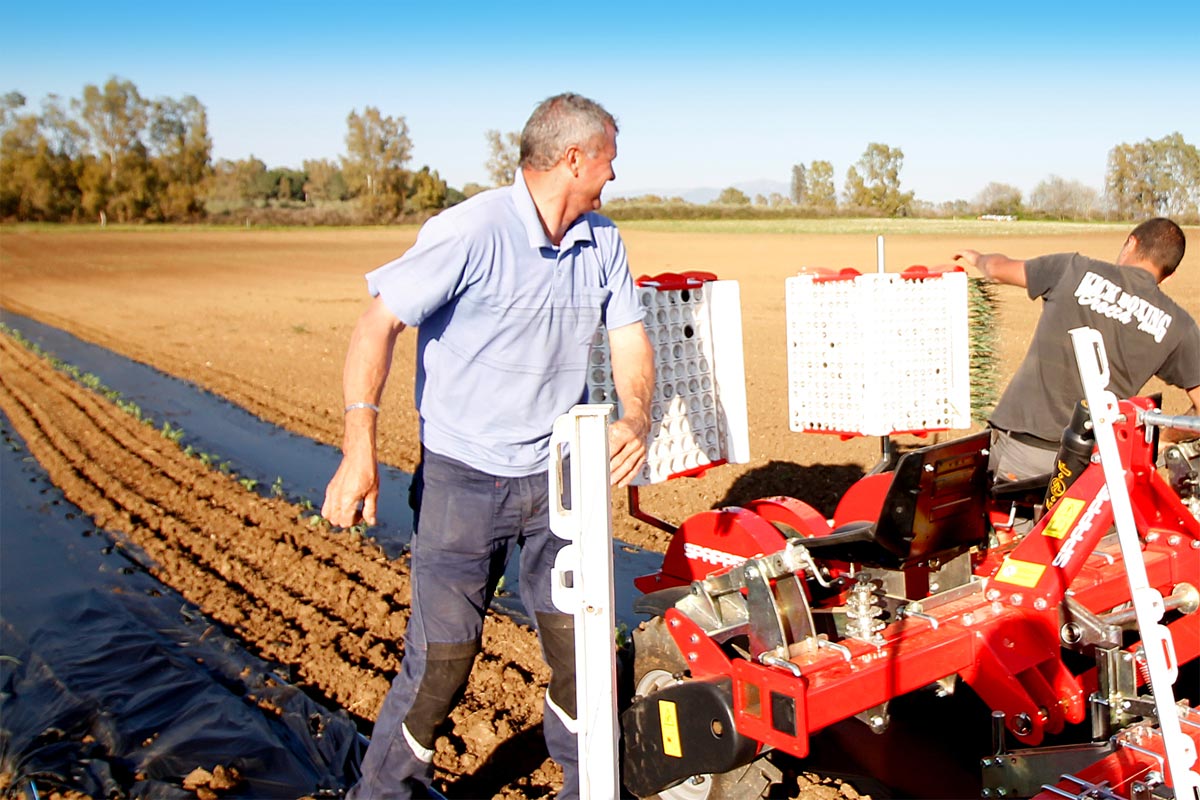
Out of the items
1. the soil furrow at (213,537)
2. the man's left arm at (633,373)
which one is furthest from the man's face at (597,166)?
the soil furrow at (213,537)

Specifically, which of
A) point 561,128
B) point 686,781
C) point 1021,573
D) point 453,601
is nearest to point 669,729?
point 686,781

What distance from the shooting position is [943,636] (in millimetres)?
2889

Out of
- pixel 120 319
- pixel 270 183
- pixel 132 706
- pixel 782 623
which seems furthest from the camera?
pixel 270 183

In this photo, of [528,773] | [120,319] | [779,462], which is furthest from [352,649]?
[120,319]

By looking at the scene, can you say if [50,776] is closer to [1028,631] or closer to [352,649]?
[352,649]

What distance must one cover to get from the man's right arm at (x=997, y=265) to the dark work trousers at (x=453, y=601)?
2.37 m

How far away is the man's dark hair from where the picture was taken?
411cm

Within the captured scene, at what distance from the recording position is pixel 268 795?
12.0 ft

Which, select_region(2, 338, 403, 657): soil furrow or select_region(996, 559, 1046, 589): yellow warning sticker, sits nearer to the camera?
select_region(996, 559, 1046, 589): yellow warning sticker

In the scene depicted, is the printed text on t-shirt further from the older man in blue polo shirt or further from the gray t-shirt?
the older man in blue polo shirt

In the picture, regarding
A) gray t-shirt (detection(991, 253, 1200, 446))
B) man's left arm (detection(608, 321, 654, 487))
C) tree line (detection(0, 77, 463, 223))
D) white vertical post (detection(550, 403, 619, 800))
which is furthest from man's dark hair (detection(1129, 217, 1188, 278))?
tree line (detection(0, 77, 463, 223))

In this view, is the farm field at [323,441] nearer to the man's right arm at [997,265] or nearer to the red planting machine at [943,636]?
the man's right arm at [997,265]

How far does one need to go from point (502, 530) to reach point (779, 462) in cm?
527

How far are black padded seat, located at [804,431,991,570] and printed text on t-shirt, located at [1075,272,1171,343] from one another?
1.28 meters
